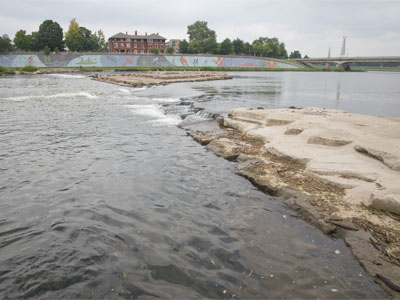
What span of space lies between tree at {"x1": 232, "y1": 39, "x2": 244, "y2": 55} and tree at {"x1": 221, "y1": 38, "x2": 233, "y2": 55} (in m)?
7.29

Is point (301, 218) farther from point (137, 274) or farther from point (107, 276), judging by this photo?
point (107, 276)

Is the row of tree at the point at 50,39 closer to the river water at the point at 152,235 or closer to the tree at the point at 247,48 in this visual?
the tree at the point at 247,48

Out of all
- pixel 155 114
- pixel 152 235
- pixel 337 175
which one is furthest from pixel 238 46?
pixel 152 235

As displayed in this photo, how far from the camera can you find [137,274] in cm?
491

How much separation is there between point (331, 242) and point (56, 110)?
21781mm

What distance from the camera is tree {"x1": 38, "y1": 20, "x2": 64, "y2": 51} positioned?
362 feet

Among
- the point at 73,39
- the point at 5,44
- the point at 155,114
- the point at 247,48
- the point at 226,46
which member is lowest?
the point at 155,114

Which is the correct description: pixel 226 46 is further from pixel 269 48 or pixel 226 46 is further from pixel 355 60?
pixel 355 60

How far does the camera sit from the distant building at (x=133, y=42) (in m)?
148

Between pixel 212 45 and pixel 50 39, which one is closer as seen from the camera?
pixel 50 39

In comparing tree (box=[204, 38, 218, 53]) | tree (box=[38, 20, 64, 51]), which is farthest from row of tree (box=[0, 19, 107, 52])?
tree (box=[204, 38, 218, 53])

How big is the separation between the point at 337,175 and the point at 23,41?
433ft

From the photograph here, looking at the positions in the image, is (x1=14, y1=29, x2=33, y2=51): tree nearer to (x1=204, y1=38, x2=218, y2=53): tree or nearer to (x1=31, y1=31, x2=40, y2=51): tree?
(x1=31, y1=31, x2=40, y2=51): tree

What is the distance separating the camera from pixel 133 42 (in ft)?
490
